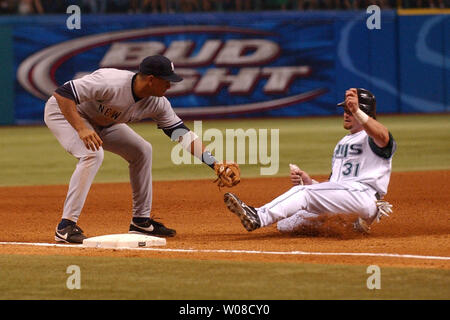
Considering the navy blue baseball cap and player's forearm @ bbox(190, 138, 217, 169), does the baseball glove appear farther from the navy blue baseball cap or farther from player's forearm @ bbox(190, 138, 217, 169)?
the navy blue baseball cap

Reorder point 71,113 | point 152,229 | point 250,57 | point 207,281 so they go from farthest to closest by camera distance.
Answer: point 250,57 → point 152,229 → point 71,113 → point 207,281

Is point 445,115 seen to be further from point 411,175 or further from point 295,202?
point 295,202

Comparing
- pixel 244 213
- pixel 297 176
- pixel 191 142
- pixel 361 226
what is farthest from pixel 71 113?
pixel 361 226

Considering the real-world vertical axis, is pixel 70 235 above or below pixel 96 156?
below

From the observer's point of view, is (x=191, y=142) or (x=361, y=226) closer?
(x=361, y=226)

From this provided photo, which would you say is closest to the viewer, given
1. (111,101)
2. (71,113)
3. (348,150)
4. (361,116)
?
(361,116)

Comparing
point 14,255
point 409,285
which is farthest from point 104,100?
point 409,285

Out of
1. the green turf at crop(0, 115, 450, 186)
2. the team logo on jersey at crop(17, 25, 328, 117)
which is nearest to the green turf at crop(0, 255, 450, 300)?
the green turf at crop(0, 115, 450, 186)

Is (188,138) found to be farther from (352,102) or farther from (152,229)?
(352,102)

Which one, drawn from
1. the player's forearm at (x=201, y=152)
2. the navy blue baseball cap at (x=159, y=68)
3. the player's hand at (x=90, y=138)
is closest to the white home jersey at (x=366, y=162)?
the player's forearm at (x=201, y=152)
